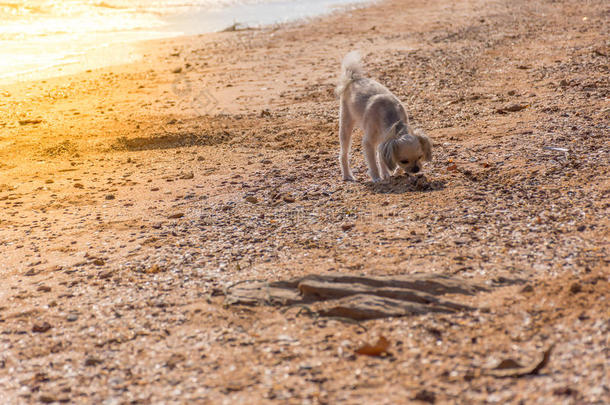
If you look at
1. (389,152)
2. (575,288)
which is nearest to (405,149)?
(389,152)

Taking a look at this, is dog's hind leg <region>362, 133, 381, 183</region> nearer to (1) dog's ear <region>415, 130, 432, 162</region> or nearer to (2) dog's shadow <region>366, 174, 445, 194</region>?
(2) dog's shadow <region>366, 174, 445, 194</region>

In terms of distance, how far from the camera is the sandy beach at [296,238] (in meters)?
3.67

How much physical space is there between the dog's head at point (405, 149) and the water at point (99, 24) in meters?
11.5

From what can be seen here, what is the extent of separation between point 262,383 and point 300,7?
30.4 meters

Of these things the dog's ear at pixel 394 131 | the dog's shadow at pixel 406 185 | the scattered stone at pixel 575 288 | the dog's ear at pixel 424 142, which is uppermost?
the dog's ear at pixel 394 131

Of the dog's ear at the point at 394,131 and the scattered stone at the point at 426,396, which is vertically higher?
the dog's ear at the point at 394,131

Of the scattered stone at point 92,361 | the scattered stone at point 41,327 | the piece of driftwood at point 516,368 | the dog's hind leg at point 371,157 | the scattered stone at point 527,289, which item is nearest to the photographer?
the piece of driftwood at point 516,368

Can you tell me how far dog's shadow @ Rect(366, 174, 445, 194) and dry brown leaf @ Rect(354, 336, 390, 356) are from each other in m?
2.86

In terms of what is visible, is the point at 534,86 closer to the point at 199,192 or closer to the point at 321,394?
the point at 199,192

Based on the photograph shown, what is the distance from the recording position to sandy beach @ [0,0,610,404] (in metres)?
3.67

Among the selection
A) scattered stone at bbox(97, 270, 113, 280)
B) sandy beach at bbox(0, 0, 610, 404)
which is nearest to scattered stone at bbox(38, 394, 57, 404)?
sandy beach at bbox(0, 0, 610, 404)

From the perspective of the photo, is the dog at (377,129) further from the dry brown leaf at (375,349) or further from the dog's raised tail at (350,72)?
the dry brown leaf at (375,349)

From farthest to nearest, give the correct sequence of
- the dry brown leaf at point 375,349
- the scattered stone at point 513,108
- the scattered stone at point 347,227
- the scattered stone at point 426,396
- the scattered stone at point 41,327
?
the scattered stone at point 513,108 → the scattered stone at point 347,227 → the scattered stone at point 41,327 → the dry brown leaf at point 375,349 → the scattered stone at point 426,396

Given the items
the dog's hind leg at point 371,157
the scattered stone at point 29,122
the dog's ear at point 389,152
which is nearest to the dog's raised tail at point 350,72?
the dog's hind leg at point 371,157
